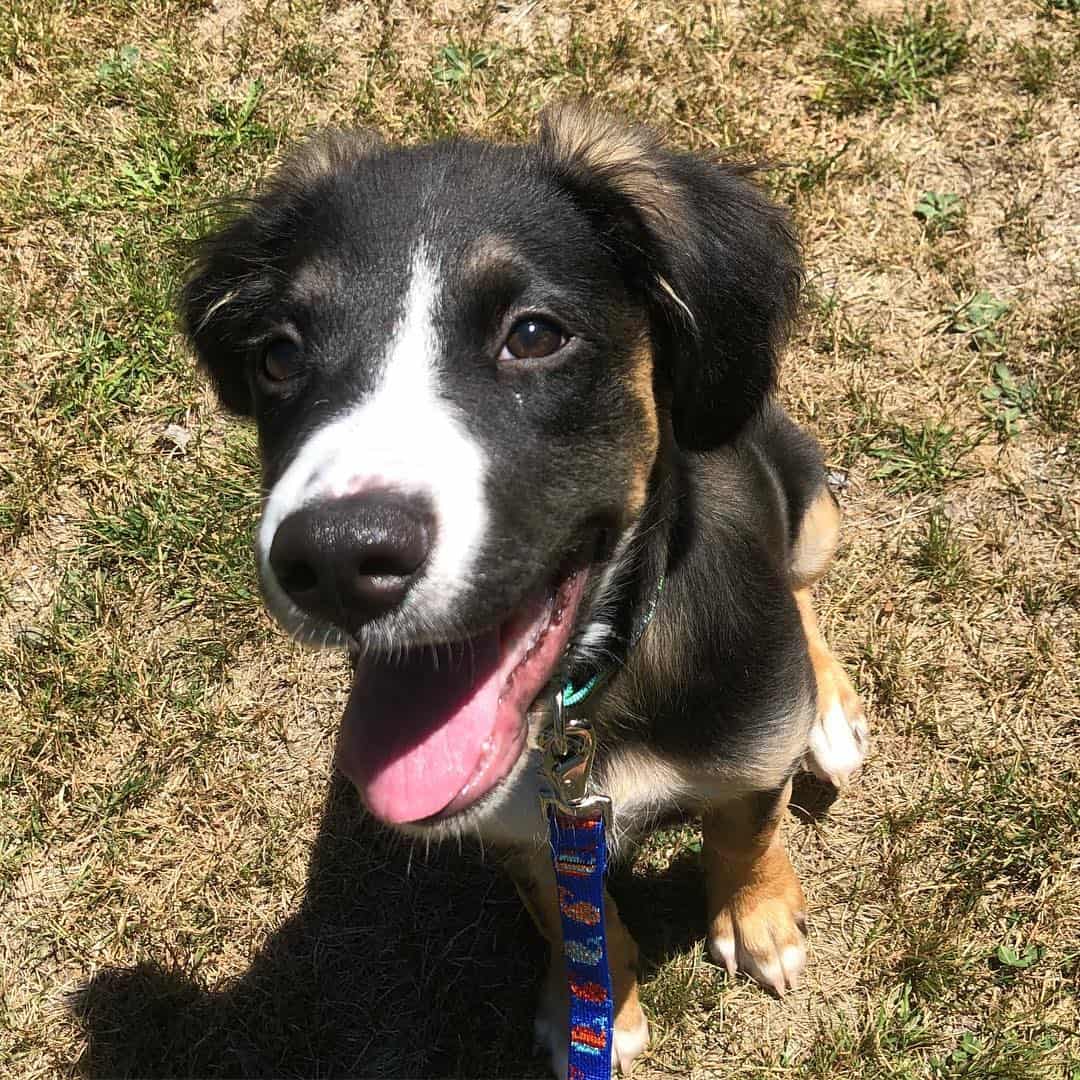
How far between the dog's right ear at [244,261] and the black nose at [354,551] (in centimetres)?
87

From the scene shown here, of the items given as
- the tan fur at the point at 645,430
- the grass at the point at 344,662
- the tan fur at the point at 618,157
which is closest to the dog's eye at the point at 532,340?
the tan fur at the point at 645,430

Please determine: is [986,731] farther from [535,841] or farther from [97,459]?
[97,459]

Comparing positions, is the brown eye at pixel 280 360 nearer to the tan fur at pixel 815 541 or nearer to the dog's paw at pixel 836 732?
the tan fur at pixel 815 541

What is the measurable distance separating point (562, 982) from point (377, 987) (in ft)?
2.25

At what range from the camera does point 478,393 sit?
7.04 feet

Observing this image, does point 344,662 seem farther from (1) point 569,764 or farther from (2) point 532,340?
(2) point 532,340

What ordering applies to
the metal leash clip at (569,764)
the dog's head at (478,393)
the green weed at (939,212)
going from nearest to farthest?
the dog's head at (478,393) → the metal leash clip at (569,764) → the green weed at (939,212)

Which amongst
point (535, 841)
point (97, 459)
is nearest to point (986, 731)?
point (535, 841)

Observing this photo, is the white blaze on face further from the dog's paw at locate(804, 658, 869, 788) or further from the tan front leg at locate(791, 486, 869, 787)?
the dog's paw at locate(804, 658, 869, 788)

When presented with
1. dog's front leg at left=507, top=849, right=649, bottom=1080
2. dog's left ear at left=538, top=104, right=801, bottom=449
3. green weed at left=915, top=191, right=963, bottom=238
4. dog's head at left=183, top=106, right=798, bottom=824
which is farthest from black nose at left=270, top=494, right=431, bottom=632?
green weed at left=915, top=191, right=963, bottom=238

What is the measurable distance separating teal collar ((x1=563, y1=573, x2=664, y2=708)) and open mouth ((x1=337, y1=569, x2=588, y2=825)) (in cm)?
31

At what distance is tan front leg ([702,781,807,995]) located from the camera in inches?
137

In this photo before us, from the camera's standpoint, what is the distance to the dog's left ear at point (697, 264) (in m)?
2.44

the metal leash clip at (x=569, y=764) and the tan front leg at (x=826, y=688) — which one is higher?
the metal leash clip at (x=569, y=764)
